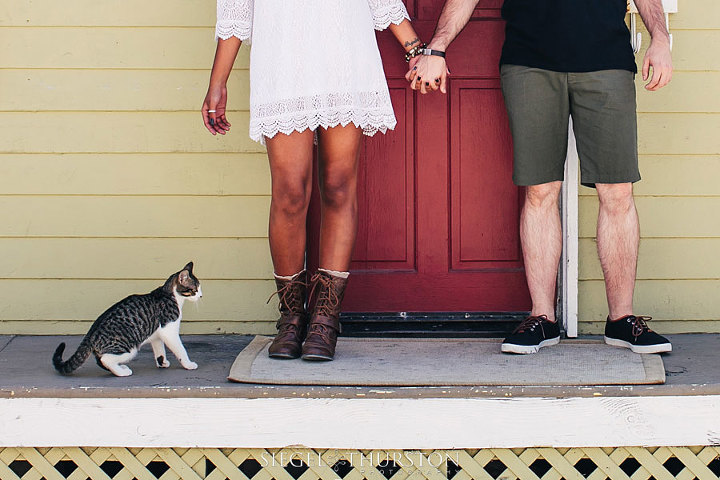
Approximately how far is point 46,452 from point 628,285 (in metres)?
2.01

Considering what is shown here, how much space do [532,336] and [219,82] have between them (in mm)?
1382

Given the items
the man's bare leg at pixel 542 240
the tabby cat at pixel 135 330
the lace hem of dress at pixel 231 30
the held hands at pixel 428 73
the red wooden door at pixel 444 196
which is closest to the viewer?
the tabby cat at pixel 135 330

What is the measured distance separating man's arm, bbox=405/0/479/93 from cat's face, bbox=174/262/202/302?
99 cm

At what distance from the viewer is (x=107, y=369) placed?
2.70 metres

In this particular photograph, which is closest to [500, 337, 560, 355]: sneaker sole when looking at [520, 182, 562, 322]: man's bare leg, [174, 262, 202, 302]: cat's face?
A: [520, 182, 562, 322]: man's bare leg

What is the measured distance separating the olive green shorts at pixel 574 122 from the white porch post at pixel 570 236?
392 millimetres

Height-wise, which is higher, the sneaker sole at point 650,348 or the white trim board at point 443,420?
the sneaker sole at point 650,348

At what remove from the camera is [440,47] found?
2.93m

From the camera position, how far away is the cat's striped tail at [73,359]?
8.82 ft

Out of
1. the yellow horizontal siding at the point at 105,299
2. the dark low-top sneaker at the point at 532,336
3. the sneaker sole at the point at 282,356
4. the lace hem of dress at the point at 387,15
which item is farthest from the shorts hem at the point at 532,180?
the yellow horizontal siding at the point at 105,299

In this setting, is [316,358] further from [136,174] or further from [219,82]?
[136,174]

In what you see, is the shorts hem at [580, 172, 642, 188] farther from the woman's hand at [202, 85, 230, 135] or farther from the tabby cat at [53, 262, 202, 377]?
the tabby cat at [53, 262, 202, 377]

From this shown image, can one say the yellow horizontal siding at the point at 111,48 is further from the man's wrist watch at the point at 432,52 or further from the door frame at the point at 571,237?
the door frame at the point at 571,237

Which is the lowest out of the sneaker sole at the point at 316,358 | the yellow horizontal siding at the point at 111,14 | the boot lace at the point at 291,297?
the sneaker sole at the point at 316,358
